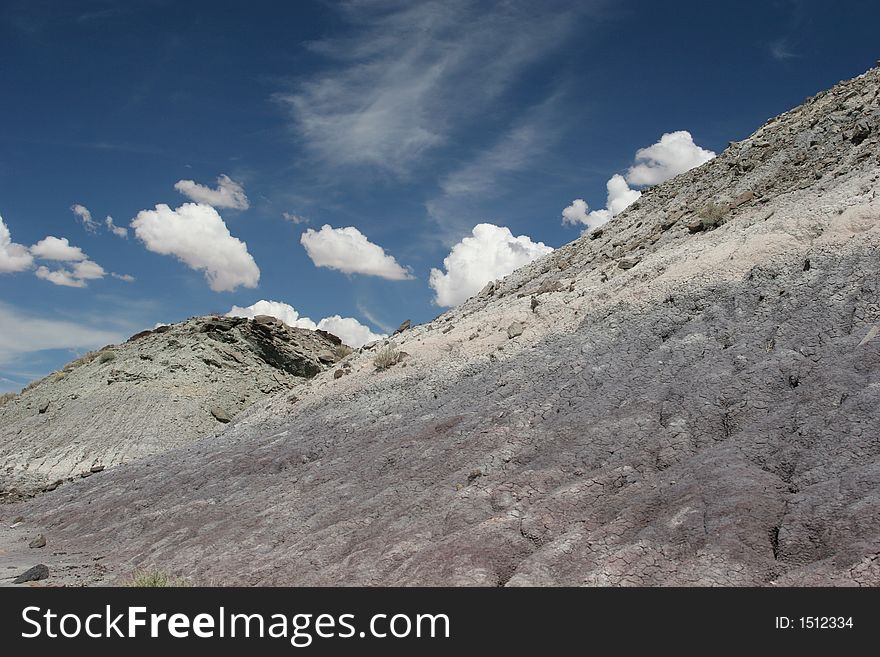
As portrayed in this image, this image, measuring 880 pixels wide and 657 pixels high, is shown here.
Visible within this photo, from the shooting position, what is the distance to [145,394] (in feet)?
94.6

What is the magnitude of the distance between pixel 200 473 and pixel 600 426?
963 centimetres

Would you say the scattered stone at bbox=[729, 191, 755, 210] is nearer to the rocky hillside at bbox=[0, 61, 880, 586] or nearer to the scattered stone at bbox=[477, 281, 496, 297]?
the rocky hillside at bbox=[0, 61, 880, 586]

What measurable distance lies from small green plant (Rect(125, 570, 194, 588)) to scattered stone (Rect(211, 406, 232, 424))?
18.6 meters

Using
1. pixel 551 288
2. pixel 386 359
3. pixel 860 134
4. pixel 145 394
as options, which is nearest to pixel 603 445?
pixel 551 288

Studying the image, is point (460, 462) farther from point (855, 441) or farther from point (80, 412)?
point (80, 412)

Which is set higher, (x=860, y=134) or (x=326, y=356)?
(x=326, y=356)

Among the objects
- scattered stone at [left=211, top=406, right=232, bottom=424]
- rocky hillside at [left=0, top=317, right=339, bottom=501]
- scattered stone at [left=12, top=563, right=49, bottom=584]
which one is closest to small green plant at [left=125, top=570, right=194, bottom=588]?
scattered stone at [left=12, top=563, right=49, bottom=584]

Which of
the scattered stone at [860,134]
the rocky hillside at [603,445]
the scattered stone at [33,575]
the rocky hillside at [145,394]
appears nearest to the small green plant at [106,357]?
the rocky hillside at [145,394]

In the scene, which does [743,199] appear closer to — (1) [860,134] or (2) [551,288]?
(1) [860,134]

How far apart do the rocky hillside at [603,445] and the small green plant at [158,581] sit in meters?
0.29

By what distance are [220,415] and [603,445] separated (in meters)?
21.9

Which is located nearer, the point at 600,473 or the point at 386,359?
the point at 600,473

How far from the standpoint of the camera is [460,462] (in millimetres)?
10578
